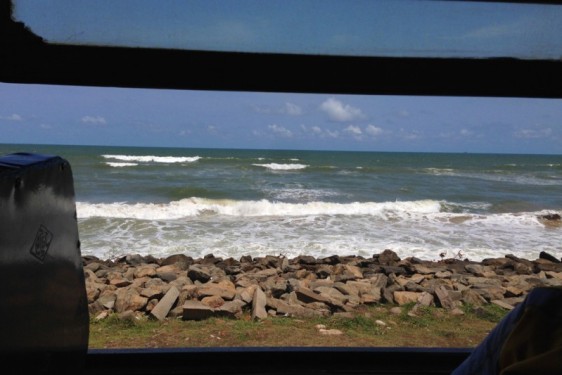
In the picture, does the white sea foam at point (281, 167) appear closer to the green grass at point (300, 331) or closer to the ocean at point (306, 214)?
the ocean at point (306, 214)

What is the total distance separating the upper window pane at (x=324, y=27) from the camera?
1.66 metres

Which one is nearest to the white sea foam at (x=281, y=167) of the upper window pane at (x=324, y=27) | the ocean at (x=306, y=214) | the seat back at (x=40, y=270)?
the ocean at (x=306, y=214)

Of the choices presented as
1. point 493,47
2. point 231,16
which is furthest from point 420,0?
point 231,16

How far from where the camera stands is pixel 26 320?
836mm

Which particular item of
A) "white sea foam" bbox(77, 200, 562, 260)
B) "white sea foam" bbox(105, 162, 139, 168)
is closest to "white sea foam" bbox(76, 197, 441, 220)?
"white sea foam" bbox(77, 200, 562, 260)

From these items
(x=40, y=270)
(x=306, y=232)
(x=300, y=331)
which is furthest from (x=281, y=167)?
(x=40, y=270)

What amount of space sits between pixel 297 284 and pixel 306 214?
8.19m

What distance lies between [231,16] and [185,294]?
4153 millimetres

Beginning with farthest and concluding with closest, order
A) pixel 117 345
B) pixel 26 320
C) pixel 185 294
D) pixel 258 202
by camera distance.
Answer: pixel 258 202, pixel 185 294, pixel 117 345, pixel 26 320

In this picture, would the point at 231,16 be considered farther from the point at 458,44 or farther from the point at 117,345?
the point at 117,345

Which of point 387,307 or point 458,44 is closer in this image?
point 458,44

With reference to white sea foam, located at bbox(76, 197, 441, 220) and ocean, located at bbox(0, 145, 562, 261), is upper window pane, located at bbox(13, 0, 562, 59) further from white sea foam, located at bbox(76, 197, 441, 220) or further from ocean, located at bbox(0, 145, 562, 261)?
white sea foam, located at bbox(76, 197, 441, 220)

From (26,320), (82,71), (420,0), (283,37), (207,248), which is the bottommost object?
(207,248)

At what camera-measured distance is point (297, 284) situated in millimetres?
5984
